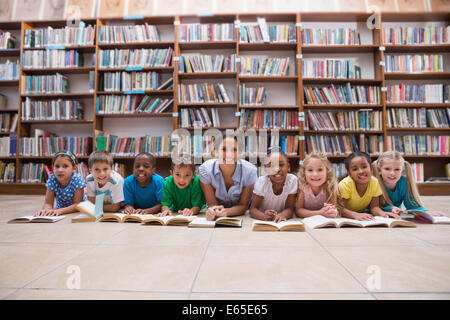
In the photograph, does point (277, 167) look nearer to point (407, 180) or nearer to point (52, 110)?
point (407, 180)

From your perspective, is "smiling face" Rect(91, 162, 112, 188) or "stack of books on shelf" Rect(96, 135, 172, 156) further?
"stack of books on shelf" Rect(96, 135, 172, 156)

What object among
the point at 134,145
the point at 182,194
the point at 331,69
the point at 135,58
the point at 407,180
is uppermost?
the point at 135,58

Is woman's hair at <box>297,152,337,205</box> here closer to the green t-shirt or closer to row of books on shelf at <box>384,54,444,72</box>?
the green t-shirt

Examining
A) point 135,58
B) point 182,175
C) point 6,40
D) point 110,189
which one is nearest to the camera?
point 182,175

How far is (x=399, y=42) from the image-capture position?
131 inches

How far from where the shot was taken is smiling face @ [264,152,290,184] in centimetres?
166

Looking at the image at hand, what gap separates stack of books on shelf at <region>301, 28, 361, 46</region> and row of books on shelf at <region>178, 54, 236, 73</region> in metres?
0.96

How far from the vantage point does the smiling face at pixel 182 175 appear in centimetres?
182

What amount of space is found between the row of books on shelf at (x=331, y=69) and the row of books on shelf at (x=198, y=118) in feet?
4.03

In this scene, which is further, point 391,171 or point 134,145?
point 134,145

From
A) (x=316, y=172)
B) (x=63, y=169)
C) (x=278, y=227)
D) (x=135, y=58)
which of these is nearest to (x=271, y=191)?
(x=316, y=172)

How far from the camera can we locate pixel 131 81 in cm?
338

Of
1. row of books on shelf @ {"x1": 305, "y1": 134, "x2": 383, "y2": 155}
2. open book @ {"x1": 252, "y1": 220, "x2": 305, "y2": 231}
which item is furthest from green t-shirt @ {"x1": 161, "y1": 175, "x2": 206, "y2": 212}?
row of books on shelf @ {"x1": 305, "y1": 134, "x2": 383, "y2": 155}

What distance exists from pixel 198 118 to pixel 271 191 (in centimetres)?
186
